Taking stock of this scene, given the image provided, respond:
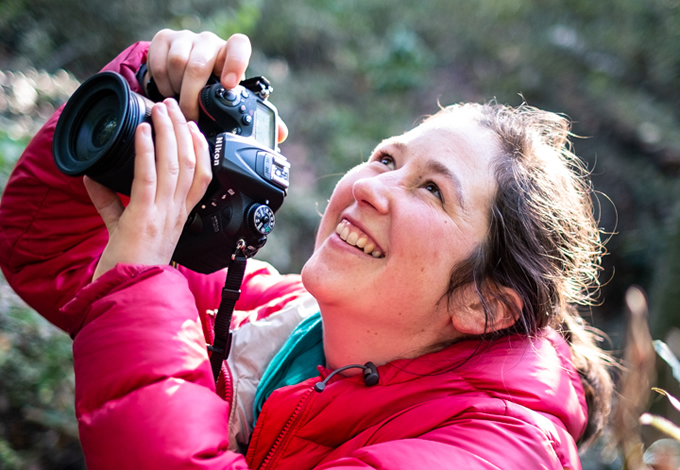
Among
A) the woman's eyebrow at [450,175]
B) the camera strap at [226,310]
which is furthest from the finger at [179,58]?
the woman's eyebrow at [450,175]

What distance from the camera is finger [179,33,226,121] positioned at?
1270 mm

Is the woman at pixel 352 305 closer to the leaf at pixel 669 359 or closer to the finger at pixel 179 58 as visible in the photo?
the finger at pixel 179 58

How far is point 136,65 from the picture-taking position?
1414mm

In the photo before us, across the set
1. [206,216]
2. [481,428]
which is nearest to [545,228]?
[481,428]

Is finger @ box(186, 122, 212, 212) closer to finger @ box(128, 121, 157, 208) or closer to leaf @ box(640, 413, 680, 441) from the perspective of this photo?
finger @ box(128, 121, 157, 208)

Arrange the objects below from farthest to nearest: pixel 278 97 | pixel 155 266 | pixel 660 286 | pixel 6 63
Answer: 1. pixel 278 97
2. pixel 6 63
3. pixel 660 286
4. pixel 155 266

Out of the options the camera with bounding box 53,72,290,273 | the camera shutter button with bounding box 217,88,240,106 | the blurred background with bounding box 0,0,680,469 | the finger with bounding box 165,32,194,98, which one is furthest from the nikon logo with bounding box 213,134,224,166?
the blurred background with bounding box 0,0,680,469

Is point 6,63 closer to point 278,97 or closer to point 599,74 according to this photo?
point 278,97

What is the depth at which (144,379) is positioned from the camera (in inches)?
38.4

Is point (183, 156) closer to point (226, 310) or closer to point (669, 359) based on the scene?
point (226, 310)

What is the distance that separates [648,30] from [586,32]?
789mm

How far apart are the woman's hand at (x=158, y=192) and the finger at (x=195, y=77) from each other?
0.35 ft

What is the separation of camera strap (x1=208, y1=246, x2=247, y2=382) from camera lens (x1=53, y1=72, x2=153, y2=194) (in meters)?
0.29

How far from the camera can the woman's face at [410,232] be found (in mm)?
1168
